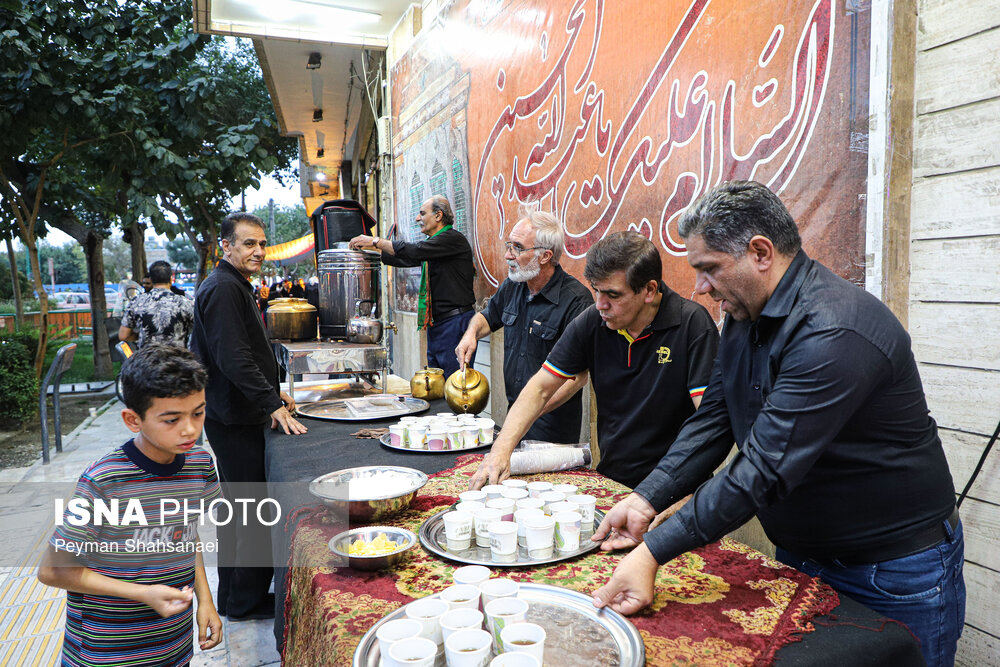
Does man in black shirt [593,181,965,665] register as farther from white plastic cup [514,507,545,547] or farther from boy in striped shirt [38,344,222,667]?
boy in striped shirt [38,344,222,667]

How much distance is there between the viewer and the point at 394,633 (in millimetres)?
1063

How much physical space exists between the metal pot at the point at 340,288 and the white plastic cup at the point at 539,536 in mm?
3068

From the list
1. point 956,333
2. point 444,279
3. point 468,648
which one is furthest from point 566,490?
point 444,279

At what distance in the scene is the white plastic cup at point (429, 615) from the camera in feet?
3.54

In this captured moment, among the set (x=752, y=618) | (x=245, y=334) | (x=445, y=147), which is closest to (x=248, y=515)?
(x=245, y=334)

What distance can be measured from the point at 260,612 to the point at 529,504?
7.41 ft

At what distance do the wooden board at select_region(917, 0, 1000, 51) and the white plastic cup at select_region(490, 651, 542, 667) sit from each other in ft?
6.13

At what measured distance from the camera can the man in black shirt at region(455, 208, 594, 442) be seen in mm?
2996

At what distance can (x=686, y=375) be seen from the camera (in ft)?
7.31

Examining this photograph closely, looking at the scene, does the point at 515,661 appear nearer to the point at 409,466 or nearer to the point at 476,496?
the point at 476,496

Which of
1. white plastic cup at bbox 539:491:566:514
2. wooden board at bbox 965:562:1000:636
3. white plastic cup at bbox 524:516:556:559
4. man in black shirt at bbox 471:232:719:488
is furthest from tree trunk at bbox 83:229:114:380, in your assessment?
wooden board at bbox 965:562:1000:636

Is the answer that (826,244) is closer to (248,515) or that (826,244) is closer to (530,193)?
(530,193)

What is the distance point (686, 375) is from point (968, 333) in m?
0.82

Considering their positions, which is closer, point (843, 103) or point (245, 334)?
point (843, 103)
